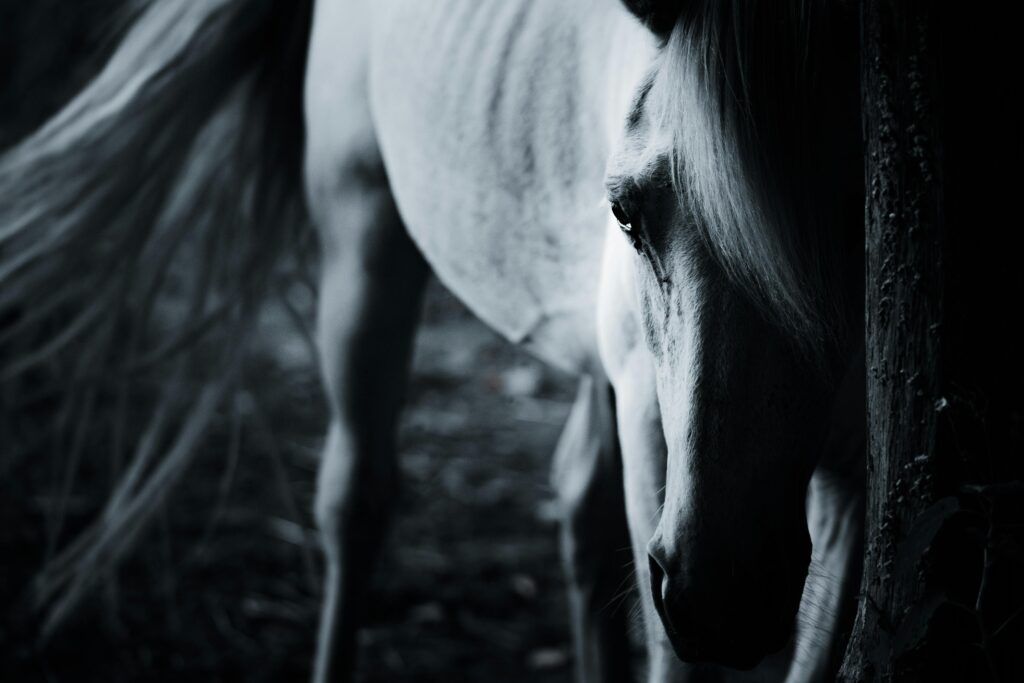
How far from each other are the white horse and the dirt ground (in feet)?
1.51

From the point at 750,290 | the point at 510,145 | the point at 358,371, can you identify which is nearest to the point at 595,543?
the point at 358,371

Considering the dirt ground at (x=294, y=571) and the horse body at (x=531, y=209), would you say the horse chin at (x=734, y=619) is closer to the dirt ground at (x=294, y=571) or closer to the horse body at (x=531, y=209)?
the horse body at (x=531, y=209)

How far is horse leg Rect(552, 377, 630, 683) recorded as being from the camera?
2008 mm

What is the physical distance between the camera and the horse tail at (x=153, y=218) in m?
2.05

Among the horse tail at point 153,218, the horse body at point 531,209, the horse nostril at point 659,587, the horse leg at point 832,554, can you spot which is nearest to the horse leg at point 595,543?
the horse body at point 531,209

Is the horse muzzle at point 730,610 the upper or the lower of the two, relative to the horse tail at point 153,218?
lower

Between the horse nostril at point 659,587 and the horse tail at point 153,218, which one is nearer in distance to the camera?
the horse nostril at point 659,587

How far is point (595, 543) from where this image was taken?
2045mm

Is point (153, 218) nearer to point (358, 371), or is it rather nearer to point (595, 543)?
point (358, 371)

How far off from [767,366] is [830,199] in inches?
6.2

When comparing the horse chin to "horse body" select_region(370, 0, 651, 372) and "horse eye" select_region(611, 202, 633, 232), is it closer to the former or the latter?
"horse eye" select_region(611, 202, 633, 232)

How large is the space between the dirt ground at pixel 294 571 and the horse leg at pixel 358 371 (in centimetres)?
39

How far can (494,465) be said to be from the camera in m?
3.66

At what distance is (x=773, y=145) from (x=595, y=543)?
4.22 ft
